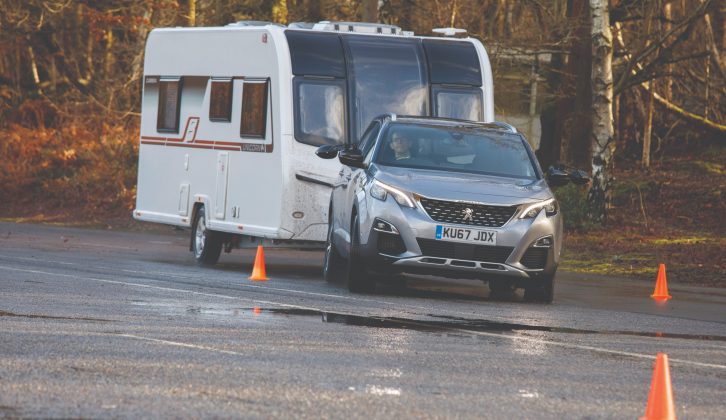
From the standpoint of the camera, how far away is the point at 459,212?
1517cm

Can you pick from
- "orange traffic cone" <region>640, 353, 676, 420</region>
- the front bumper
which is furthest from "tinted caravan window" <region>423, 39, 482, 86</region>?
"orange traffic cone" <region>640, 353, 676, 420</region>

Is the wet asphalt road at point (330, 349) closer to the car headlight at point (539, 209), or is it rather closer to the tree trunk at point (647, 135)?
the car headlight at point (539, 209)

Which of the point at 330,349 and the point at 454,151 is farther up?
the point at 454,151

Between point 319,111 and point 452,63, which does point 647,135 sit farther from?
point 319,111

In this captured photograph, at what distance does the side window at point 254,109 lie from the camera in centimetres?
1942

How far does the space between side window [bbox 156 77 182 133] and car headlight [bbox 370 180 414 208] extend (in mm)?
6846

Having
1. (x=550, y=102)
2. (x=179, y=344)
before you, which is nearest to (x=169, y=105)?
(x=179, y=344)

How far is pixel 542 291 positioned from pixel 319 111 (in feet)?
14.1

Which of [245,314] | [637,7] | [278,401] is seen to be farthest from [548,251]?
[637,7]

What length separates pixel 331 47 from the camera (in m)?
19.2

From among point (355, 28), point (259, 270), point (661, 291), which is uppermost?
point (355, 28)

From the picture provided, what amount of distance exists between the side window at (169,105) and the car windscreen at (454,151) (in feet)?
18.6

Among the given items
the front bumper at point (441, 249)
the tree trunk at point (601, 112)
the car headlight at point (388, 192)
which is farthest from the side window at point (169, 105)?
the tree trunk at point (601, 112)

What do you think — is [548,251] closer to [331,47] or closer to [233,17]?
[331,47]
